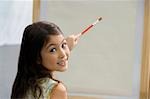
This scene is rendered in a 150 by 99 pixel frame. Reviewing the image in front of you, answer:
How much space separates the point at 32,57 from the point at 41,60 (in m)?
0.03

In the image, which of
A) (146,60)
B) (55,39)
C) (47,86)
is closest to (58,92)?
(47,86)

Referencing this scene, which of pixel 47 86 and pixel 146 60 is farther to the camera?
pixel 146 60

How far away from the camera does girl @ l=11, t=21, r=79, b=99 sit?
3.01ft

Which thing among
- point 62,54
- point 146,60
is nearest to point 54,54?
point 62,54

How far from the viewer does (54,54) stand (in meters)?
0.93

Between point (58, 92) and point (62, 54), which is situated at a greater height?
point (62, 54)

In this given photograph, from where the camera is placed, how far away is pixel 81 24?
1455 millimetres

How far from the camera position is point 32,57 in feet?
3.07

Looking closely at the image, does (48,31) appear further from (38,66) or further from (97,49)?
(97,49)

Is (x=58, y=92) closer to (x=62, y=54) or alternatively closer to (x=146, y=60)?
(x=62, y=54)

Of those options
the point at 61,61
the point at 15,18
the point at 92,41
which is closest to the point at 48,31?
the point at 61,61

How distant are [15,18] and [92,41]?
40cm

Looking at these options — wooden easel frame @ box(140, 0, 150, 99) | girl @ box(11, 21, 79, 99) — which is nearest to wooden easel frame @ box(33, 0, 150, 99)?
wooden easel frame @ box(140, 0, 150, 99)

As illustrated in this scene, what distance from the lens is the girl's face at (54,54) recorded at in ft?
3.04
